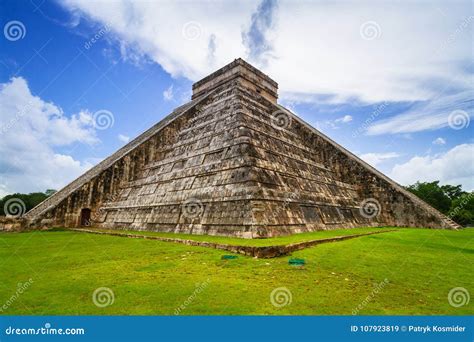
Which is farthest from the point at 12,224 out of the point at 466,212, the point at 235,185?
the point at 466,212

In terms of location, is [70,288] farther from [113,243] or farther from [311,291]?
[113,243]

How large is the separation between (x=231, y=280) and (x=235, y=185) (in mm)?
6230

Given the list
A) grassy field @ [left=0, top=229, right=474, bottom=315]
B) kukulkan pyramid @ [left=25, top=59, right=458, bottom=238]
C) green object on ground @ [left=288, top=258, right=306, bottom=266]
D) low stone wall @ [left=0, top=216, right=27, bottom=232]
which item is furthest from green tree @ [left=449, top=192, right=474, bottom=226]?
low stone wall @ [left=0, top=216, right=27, bottom=232]

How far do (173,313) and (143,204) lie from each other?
39.4 ft

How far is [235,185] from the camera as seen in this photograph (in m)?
11.5

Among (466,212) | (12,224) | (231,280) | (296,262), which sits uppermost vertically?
(466,212)

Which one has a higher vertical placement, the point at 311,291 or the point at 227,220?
the point at 227,220

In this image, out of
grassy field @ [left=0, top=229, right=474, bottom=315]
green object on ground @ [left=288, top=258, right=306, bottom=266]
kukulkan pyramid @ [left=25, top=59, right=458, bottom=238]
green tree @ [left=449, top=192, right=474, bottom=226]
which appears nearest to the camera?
grassy field @ [left=0, top=229, right=474, bottom=315]

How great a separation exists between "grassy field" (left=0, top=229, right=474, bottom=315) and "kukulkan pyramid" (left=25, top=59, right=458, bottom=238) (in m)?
2.76

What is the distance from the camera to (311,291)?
4.96 metres

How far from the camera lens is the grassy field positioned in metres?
4.27

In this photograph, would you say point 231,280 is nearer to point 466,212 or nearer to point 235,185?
point 235,185

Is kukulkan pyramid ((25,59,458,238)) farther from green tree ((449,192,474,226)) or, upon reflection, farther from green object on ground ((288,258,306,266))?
green tree ((449,192,474,226))

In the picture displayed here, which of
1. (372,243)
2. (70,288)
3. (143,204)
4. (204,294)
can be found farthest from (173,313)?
(143,204)
